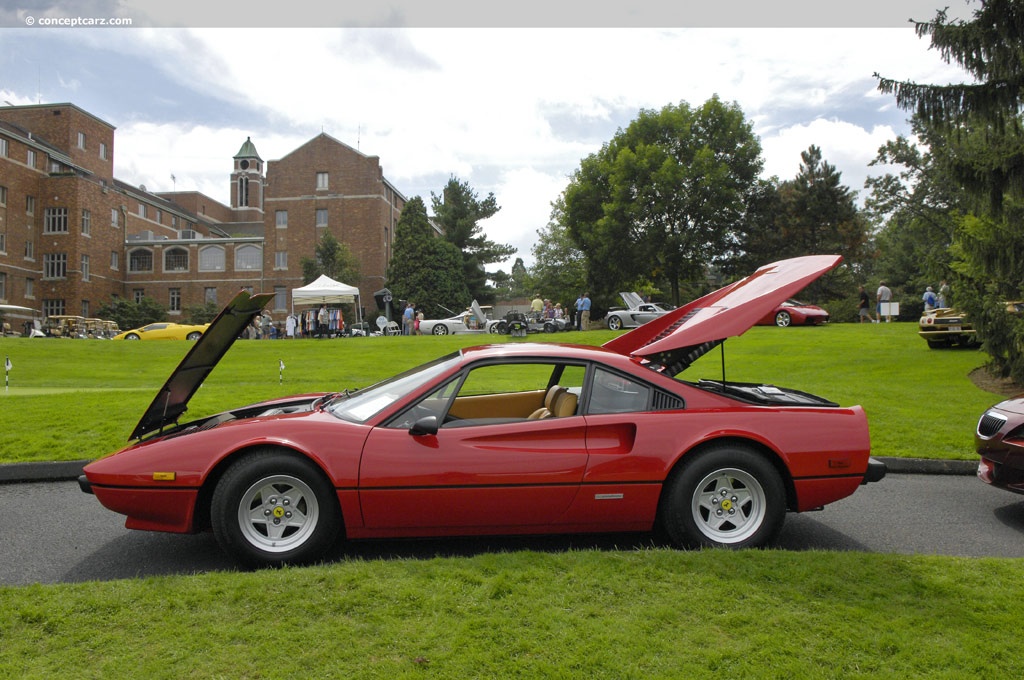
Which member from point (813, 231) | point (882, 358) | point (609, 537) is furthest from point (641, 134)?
point (609, 537)

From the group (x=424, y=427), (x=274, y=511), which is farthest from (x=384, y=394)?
(x=274, y=511)

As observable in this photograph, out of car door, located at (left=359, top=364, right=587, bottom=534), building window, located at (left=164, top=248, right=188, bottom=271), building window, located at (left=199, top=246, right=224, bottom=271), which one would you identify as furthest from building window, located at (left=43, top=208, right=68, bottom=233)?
car door, located at (left=359, top=364, right=587, bottom=534)

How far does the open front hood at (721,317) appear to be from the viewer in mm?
4512

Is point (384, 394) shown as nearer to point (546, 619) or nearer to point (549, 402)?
point (549, 402)

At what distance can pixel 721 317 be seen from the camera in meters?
4.60

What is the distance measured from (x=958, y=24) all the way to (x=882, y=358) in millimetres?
7365

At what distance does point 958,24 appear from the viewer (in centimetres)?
1293

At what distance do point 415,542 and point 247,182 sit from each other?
9448 cm

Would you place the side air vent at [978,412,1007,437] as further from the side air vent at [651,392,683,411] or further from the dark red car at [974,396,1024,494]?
the side air vent at [651,392,683,411]

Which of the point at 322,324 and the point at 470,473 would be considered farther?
the point at 322,324

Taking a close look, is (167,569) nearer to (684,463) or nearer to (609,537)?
(609,537)

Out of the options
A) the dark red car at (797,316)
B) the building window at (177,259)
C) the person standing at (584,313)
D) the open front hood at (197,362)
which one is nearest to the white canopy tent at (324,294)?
the person standing at (584,313)

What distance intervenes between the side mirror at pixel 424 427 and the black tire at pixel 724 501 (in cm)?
144

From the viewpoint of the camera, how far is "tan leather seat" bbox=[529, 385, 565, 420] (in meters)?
4.33
